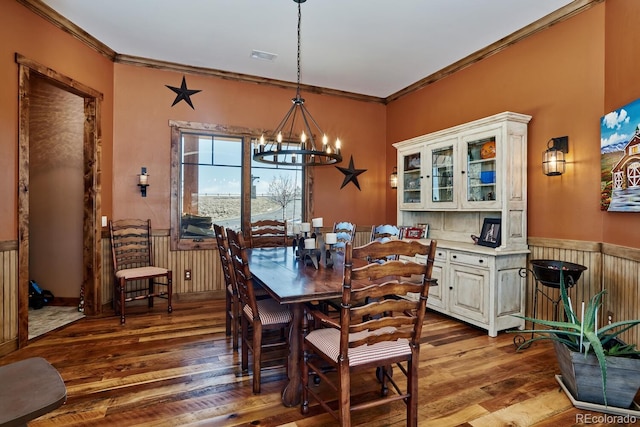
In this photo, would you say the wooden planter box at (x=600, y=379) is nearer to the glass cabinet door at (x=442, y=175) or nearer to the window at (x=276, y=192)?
the glass cabinet door at (x=442, y=175)

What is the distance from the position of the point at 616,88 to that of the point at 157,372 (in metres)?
4.30

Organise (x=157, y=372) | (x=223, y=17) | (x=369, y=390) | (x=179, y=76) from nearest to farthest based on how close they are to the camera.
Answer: (x=369, y=390)
(x=157, y=372)
(x=223, y=17)
(x=179, y=76)

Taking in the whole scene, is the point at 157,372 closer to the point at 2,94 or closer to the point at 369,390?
the point at 369,390

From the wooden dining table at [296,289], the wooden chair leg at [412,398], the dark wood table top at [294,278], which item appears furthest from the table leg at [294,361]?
the wooden chair leg at [412,398]

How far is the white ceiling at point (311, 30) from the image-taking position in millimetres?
3252

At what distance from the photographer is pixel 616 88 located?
9.20ft

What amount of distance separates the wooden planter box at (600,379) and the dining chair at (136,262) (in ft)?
12.9

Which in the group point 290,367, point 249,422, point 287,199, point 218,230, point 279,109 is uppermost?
point 279,109

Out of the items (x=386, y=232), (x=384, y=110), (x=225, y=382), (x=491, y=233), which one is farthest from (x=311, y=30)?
(x=225, y=382)

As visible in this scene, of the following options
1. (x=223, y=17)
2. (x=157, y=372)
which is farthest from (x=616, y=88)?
(x=157, y=372)

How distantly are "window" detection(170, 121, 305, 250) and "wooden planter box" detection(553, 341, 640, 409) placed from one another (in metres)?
3.78

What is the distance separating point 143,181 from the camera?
4.38 meters

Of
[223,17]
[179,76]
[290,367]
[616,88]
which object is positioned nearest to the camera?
[290,367]

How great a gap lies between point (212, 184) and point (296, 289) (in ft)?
10.6
